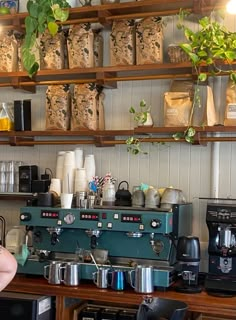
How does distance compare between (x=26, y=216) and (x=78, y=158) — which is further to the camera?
(x=78, y=158)

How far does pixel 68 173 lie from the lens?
3.81 meters

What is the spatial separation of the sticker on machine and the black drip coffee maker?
818 millimetres

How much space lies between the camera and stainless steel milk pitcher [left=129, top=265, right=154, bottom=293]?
3127 mm

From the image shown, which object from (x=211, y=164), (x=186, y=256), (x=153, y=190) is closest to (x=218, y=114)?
(x=211, y=164)

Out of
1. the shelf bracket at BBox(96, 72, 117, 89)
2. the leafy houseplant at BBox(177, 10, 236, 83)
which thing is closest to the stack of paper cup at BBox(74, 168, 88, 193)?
the shelf bracket at BBox(96, 72, 117, 89)

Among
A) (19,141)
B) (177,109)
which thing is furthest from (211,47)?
(19,141)

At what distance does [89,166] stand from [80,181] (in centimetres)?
17

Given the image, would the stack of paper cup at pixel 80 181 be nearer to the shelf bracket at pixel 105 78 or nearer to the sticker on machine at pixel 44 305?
the shelf bracket at pixel 105 78

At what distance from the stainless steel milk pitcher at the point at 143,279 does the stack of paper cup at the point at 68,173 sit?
0.91 meters

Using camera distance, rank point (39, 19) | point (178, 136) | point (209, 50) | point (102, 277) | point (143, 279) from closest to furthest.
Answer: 1. point (143, 279)
2. point (102, 277)
3. point (209, 50)
4. point (178, 136)
5. point (39, 19)

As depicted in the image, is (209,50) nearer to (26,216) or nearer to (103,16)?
(103,16)

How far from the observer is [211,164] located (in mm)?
3680

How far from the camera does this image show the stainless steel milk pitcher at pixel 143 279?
10.3ft

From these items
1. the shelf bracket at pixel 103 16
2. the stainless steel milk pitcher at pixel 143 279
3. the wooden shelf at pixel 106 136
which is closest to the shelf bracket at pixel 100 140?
the wooden shelf at pixel 106 136
